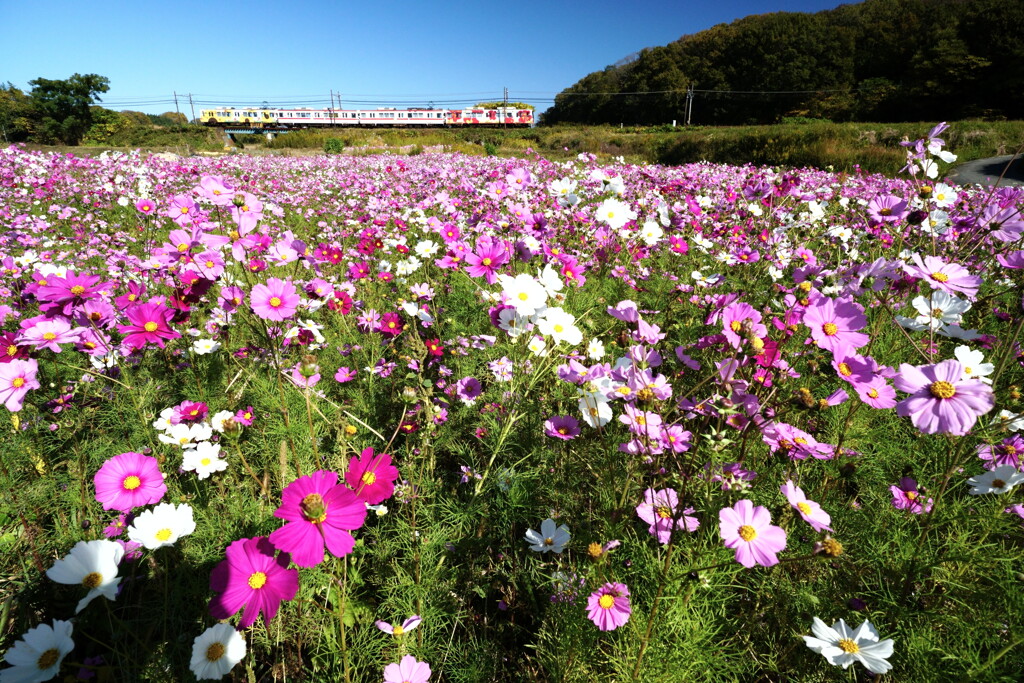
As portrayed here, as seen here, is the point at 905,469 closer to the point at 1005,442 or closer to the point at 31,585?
the point at 1005,442

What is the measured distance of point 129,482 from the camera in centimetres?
95

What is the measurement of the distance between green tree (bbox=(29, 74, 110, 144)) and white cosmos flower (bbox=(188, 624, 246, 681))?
4137 centimetres

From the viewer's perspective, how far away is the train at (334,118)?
33969 millimetres

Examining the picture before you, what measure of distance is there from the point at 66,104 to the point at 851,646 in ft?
162

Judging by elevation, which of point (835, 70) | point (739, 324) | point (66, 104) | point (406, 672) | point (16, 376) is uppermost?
point (835, 70)

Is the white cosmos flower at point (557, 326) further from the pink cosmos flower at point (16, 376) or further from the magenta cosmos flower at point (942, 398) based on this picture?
the pink cosmos flower at point (16, 376)

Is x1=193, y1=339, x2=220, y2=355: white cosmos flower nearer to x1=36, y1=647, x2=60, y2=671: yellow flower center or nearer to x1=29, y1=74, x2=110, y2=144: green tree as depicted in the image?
x1=36, y1=647, x2=60, y2=671: yellow flower center

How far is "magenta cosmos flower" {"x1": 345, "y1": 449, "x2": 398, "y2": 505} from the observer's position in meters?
0.80

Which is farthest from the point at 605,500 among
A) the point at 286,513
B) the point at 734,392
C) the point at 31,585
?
the point at 31,585

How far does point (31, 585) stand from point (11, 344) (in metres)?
Result: 0.63

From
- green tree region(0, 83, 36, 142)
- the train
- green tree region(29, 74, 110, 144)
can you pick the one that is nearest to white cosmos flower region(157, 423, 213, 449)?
the train

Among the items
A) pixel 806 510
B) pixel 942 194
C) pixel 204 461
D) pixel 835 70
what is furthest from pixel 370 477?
pixel 835 70

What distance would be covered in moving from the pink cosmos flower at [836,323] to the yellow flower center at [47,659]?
4.89 feet

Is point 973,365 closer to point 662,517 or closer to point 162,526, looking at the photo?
point 662,517
